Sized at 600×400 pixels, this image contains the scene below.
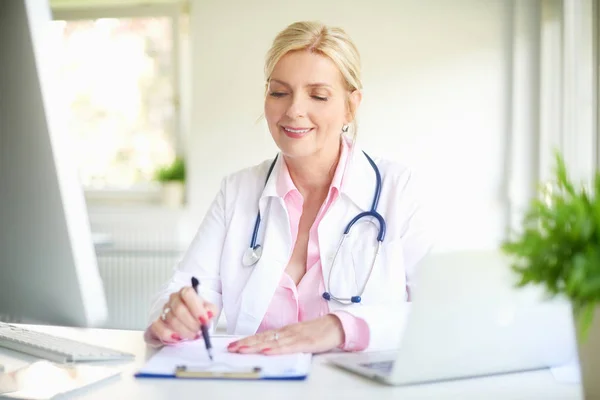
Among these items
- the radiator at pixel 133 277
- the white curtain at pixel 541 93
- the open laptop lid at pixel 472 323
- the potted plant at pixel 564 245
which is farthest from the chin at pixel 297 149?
the radiator at pixel 133 277

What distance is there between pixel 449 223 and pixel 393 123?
2.25 feet

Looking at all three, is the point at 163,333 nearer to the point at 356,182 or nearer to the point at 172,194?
the point at 356,182

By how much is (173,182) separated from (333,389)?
387 cm

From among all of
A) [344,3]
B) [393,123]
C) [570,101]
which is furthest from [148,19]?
[570,101]

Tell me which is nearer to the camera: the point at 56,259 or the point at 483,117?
the point at 56,259

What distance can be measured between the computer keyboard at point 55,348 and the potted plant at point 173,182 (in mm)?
3425

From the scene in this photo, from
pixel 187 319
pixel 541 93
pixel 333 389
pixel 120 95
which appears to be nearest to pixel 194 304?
pixel 187 319

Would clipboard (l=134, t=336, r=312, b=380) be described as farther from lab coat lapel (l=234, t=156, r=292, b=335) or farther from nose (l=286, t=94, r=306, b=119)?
nose (l=286, t=94, r=306, b=119)

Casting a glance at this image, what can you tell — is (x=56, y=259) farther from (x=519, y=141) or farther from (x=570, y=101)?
(x=519, y=141)

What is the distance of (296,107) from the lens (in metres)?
1.77

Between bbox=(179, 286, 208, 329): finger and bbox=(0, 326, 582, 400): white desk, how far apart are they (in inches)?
7.6

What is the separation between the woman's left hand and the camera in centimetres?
125

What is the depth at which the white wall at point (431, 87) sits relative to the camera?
4.23m

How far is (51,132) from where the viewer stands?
90cm
